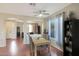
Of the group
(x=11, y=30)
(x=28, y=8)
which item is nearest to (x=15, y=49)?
(x=11, y=30)

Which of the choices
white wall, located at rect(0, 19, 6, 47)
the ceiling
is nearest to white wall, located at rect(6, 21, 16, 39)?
white wall, located at rect(0, 19, 6, 47)

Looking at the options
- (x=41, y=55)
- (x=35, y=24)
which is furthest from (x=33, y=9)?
(x=41, y=55)

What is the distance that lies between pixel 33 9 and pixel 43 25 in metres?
0.49

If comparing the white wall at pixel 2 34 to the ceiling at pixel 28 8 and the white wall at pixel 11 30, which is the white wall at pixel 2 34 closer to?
the white wall at pixel 11 30

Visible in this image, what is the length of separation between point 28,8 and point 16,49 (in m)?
1.10

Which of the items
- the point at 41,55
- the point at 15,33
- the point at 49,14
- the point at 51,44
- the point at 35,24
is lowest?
the point at 41,55

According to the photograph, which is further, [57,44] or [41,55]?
[57,44]

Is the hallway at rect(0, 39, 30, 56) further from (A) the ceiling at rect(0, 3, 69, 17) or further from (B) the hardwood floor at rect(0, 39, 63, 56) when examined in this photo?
(A) the ceiling at rect(0, 3, 69, 17)

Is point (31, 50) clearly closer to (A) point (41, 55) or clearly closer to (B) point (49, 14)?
(A) point (41, 55)

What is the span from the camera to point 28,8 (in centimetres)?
327

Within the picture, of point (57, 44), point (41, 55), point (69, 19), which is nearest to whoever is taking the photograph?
point (41, 55)

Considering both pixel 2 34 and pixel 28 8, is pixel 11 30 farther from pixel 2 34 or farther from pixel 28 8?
pixel 28 8

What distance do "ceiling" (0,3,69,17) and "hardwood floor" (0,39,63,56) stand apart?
29.1 inches

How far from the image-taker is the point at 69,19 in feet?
11.9
